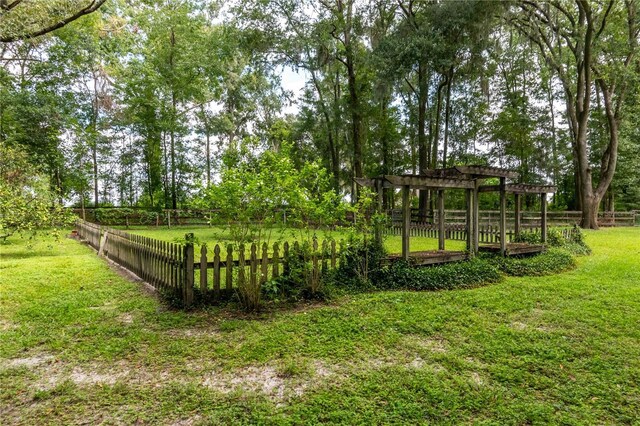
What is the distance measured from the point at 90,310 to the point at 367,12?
72.1 ft

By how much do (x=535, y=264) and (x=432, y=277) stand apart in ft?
10.4

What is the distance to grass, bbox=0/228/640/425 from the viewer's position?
2680 mm

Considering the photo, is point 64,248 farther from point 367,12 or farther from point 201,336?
point 367,12

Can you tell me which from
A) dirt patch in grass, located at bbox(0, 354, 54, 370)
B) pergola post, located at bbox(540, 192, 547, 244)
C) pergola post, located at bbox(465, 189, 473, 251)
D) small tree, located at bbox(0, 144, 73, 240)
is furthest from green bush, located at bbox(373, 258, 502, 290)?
small tree, located at bbox(0, 144, 73, 240)

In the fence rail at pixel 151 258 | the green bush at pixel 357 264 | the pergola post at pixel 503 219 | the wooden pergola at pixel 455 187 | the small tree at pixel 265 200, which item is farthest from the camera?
the pergola post at pixel 503 219

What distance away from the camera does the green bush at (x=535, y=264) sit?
25.2 feet

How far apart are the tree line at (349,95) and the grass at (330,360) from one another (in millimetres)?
11118

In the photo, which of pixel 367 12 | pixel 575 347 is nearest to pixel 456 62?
pixel 367 12

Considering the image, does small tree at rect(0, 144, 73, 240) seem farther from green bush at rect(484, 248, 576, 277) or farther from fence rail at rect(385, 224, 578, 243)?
green bush at rect(484, 248, 576, 277)

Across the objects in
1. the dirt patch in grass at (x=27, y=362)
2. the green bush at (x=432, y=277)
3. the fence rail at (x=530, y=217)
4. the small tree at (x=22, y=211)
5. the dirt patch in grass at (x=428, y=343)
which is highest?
the small tree at (x=22, y=211)

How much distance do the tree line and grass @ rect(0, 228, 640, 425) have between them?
1112cm

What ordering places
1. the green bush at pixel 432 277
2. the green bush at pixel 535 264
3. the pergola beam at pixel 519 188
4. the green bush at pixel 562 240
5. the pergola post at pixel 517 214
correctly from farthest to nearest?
1. the green bush at pixel 562 240
2. the pergola post at pixel 517 214
3. the pergola beam at pixel 519 188
4. the green bush at pixel 535 264
5. the green bush at pixel 432 277

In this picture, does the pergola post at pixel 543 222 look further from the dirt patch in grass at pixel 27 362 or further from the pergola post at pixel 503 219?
the dirt patch in grass at pixel 27 362

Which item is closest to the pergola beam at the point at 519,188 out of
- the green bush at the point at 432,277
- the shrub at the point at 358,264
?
the green bush at the point at 432,277
